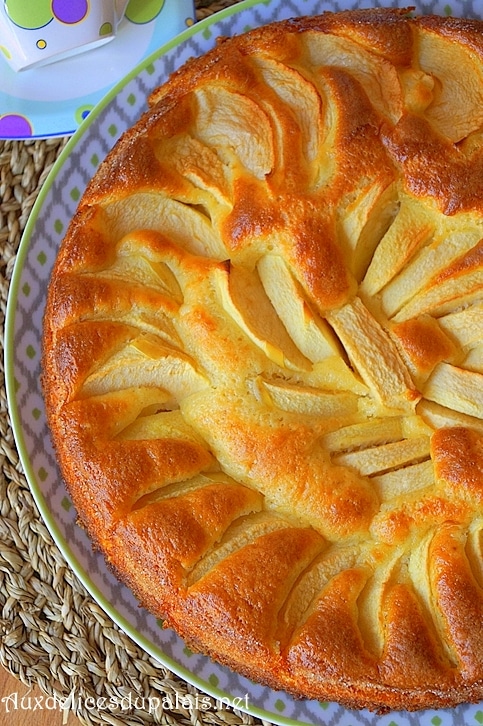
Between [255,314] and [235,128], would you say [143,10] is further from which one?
[255,314]

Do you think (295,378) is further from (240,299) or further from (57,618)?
(57,618)

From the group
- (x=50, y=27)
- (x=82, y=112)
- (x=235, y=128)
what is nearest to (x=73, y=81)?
(x=82, y=112)

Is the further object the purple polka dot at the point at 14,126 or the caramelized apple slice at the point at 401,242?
the purple polka dot at the point at 14,126

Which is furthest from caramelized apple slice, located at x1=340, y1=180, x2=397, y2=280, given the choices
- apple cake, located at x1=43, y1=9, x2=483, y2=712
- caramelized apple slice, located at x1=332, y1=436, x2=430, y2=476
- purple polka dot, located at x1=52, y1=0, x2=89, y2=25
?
purple polka dot, located at x1=52, y1=0, x2=89, y2=25

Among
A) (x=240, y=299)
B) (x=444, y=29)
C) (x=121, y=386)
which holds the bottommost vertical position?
(x=121, y=386)

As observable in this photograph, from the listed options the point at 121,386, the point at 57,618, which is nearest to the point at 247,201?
the point at 121,386

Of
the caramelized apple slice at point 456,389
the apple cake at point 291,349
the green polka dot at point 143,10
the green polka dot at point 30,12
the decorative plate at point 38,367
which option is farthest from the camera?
the green polka dot at point 143,10

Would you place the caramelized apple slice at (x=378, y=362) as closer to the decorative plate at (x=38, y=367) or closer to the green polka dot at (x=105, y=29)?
the decorative plate at (x=38, y=367)

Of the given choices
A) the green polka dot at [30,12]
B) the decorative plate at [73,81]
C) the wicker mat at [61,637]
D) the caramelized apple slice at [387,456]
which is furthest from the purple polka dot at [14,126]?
the caramelized apple slice at [387,456]

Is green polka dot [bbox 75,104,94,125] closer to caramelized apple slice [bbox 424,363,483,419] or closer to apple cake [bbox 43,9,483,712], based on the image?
apple cake [bbox 43,9,483,712]
